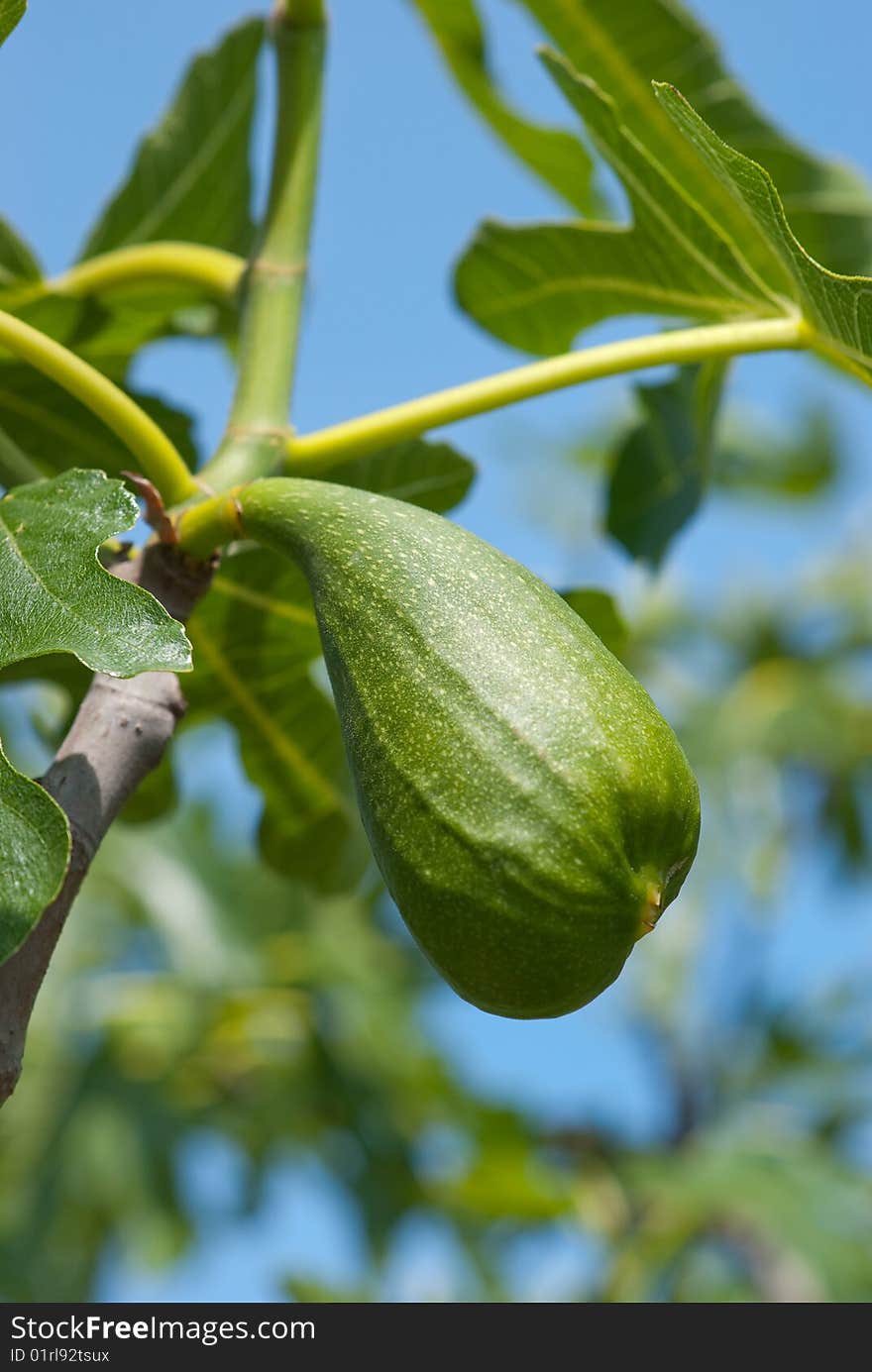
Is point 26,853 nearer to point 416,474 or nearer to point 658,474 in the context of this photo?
point 416,474

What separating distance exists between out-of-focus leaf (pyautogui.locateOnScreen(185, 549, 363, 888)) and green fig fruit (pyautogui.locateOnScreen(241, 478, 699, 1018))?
568 millimetres

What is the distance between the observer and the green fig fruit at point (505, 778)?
3.31 ft

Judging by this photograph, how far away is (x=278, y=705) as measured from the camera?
1.81 m

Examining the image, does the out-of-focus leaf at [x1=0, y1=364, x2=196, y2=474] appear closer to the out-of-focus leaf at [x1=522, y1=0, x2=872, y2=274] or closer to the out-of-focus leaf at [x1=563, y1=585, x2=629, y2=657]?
the out-of-focus leaf at [x1=563, y1=585, x2=629, y2=657]

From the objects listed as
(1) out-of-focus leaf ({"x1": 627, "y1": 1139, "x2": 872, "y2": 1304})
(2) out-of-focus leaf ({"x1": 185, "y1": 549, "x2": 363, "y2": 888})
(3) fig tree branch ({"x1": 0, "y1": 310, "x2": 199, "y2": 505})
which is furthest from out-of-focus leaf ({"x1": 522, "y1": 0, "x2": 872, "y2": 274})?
(1) out-of-focus leaf ({"x1": 627, "y1": 1139, "x2": 872, "y2": 1304})

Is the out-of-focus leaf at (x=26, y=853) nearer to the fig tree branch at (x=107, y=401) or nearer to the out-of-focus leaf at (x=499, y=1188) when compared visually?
the fig tree branch at (x=107, y=401)

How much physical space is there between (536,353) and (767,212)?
72 centimetres

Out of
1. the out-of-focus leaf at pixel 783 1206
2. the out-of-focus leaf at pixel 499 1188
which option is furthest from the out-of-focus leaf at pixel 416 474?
the out-of-focus leaf at pixel 783 1206

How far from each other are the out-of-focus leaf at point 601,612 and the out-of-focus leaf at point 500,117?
775mm

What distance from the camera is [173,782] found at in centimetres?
202

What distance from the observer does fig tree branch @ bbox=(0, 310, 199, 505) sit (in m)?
1.23

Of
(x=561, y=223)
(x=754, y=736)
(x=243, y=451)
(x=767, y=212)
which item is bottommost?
(x=754, y=736)
